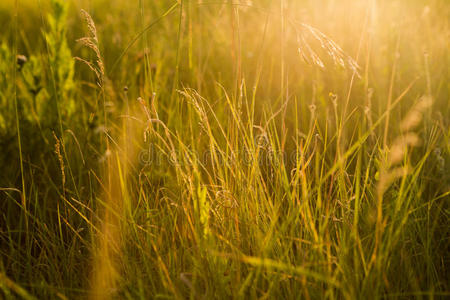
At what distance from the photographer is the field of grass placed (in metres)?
1.11

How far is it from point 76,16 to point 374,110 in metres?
3.01

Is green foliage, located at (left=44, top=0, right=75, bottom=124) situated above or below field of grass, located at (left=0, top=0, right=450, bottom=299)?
above

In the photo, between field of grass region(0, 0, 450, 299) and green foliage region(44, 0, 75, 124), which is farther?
green foliage region(44, 0, 75, 124)

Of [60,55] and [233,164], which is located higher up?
[60,55]

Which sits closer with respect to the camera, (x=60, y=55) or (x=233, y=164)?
(x=233, y=164)

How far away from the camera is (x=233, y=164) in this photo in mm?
1410

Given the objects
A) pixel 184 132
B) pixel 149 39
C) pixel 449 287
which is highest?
pixel 149 39

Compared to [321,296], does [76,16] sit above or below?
above

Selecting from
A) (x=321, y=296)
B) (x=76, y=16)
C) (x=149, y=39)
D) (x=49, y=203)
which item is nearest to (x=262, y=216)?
(x=321, y=296)

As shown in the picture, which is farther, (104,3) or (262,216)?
(104,3)

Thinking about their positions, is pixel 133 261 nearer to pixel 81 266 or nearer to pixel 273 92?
pixel 81 266

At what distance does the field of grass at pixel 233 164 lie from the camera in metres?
1.11

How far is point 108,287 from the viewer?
1.15m

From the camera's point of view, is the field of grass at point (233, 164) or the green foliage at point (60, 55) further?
the green foliage at point (60, 55)
